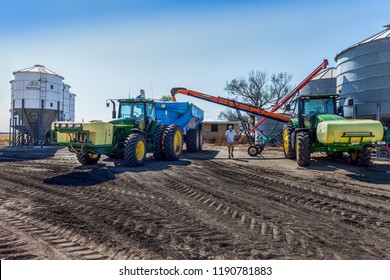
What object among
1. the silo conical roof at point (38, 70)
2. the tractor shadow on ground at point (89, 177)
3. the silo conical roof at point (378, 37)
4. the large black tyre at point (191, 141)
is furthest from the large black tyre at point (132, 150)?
the silo conical roof at point (38, 70)

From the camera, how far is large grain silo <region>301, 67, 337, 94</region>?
1816 cm

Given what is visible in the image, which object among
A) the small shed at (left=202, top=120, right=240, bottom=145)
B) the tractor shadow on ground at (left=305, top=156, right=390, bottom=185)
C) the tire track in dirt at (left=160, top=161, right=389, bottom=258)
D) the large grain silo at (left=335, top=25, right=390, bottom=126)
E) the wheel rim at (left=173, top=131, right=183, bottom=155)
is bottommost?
the tire track in dirt at (left=160, top=161, right=389, bottom=258)

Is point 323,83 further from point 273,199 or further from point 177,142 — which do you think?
point 273,199

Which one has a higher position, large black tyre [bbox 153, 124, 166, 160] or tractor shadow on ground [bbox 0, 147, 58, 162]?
large black tyre [bbox 153, 124, 166, 160]

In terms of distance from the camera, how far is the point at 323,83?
60.3ft

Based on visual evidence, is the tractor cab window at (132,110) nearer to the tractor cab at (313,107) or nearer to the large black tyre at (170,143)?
the large black tyre at (170,143)

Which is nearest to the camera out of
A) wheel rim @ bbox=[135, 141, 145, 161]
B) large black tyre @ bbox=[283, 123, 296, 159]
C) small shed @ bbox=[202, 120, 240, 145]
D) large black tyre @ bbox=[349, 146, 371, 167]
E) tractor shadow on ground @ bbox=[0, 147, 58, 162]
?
large black tyre @ bbox=[349, 146, 371, 167]

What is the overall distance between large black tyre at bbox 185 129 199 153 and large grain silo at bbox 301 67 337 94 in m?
8.41

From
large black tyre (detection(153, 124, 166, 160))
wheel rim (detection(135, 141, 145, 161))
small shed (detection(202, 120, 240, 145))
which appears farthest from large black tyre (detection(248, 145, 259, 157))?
small shed (detection(202, 120, 240, 145))

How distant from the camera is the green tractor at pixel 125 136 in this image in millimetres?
8523

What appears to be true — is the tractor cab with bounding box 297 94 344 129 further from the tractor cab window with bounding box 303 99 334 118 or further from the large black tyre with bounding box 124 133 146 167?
the large black tyre with bounding box 124 133 146 167

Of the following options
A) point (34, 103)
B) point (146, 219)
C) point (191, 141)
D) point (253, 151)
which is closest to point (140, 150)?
point (146, 219)

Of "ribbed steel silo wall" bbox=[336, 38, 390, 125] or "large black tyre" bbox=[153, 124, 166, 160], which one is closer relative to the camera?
"large black tyre" bbox=[153, 124, 166, 160]

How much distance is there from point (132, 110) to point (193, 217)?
7548mm
